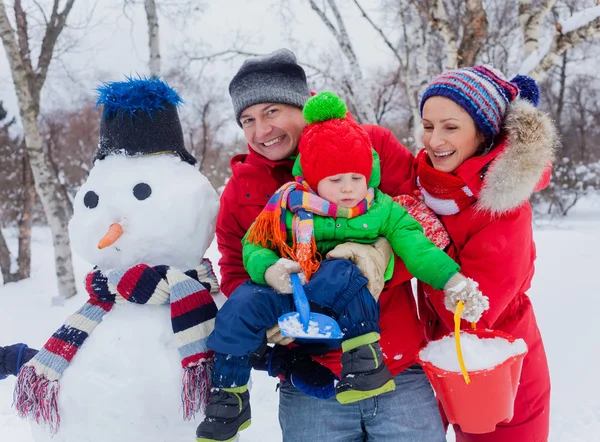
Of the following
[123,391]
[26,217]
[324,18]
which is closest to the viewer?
[123,391]

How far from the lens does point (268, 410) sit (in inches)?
132

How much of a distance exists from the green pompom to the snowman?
0.54m

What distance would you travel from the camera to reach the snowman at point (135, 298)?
162 cm

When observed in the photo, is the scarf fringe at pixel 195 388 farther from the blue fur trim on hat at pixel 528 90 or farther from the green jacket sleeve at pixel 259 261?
the blue fur trim on hat at pixel 528 90

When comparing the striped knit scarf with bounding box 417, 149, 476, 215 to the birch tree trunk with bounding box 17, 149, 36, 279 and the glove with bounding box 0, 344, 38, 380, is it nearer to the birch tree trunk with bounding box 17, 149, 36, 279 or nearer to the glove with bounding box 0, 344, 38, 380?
the glove with bounding box 0, 344, 38, 380

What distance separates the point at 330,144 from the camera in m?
1.64

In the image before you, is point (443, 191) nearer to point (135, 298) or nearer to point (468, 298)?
point (468, 298)

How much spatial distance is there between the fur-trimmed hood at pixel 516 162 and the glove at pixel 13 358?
5.99ft

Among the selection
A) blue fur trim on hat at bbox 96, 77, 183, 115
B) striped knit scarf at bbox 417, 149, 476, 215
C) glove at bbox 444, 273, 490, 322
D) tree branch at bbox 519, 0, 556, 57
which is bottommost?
glove at bbox 444, 273, 490, 322

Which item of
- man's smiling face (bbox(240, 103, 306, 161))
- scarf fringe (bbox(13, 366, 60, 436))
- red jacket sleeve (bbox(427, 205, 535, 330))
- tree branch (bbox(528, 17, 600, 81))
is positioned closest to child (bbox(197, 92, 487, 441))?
red jacket sleeve (bbox(427, 205, 535, 330))

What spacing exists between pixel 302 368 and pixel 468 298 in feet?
2.10

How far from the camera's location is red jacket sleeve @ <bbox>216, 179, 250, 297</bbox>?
74.2 inches

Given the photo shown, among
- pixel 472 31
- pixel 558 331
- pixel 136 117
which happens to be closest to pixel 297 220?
pixel 136 117

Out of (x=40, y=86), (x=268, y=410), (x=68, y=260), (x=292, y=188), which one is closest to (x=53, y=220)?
(x=68, y=260)
